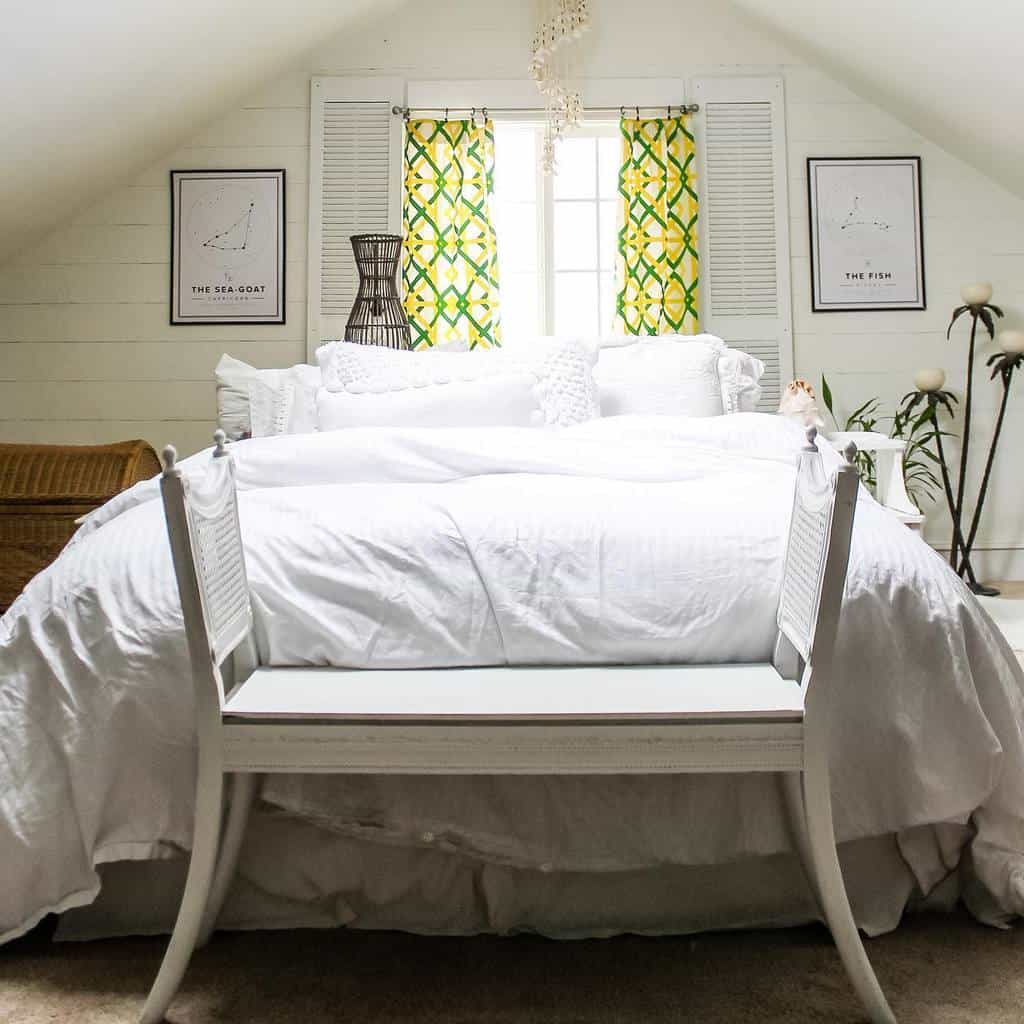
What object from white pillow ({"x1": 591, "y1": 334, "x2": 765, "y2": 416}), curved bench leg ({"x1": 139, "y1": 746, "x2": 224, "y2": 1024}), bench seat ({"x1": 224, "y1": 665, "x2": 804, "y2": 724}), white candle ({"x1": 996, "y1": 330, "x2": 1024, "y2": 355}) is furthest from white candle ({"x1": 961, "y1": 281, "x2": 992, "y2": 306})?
curved bench leg ({"x1": 139, "y1": 746, "x2": 224, "y2": 1024})

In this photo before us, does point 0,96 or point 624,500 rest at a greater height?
point 0,96

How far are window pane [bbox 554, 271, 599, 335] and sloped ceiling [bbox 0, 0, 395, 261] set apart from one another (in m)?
1.38

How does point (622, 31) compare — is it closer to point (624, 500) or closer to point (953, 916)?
point (624, 500)

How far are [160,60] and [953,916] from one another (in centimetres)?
360

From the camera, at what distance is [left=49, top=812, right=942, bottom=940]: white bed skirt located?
1.64 metres

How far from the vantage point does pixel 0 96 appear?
10.8ft

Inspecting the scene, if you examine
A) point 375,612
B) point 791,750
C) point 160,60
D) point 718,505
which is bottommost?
point 791,750

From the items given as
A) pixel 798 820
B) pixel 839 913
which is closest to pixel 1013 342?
pixel 798 820

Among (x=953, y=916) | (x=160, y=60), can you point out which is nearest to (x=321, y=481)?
(x=953, y=916)

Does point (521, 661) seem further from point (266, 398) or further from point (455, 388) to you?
point (266, 398)

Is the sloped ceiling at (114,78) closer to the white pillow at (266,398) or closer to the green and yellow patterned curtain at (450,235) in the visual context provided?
the green and yellow patterned curtain at (450,235)

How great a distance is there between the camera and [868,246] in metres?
4.66

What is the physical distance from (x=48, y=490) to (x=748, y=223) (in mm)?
3042

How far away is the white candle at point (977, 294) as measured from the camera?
14.6 ft
